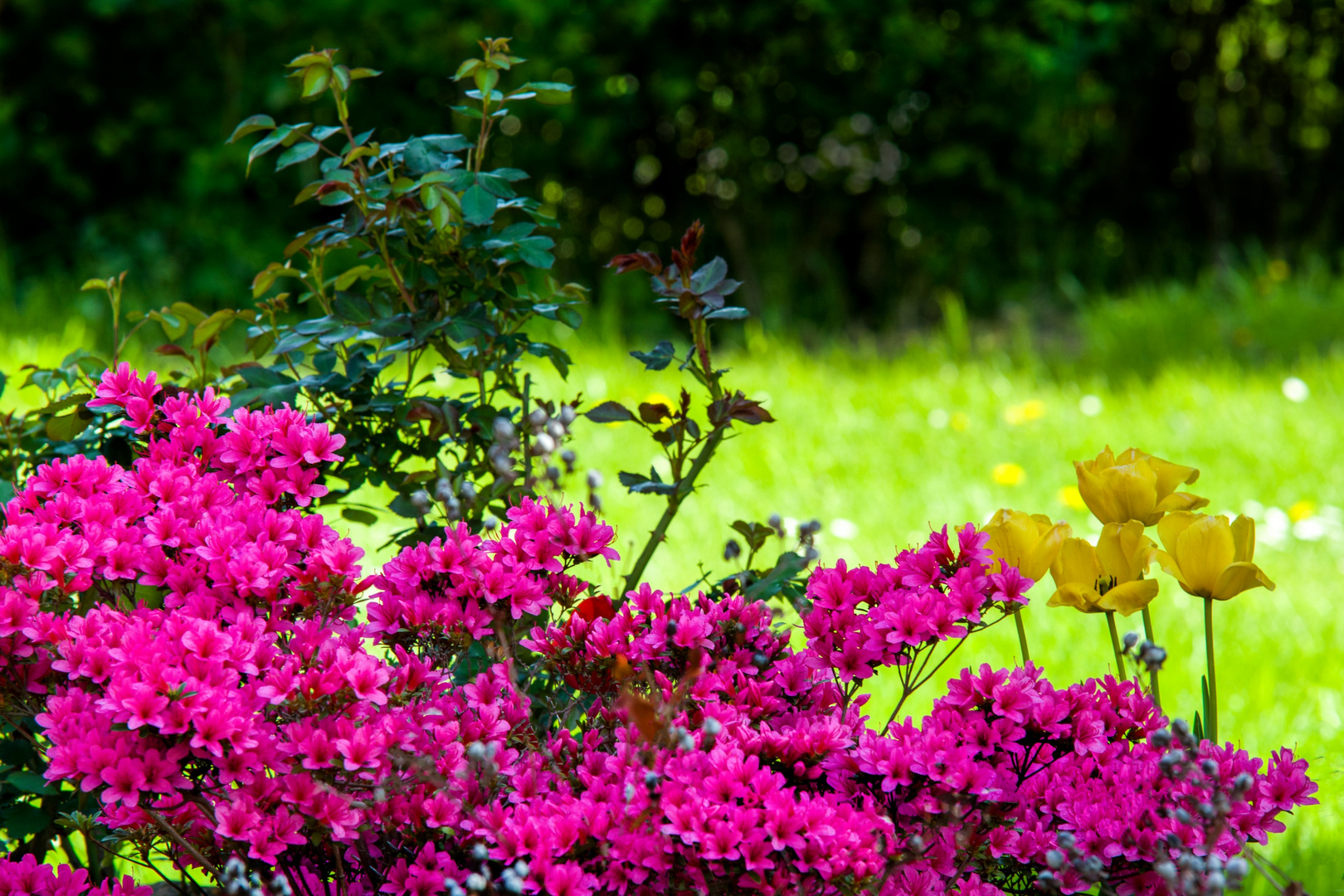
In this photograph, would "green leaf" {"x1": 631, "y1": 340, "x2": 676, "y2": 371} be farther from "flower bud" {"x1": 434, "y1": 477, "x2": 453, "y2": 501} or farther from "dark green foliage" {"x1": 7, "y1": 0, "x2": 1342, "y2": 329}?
"dark green foliage" {"x1": 7, "y1": 0, "x2": 1342, "y2": 329}

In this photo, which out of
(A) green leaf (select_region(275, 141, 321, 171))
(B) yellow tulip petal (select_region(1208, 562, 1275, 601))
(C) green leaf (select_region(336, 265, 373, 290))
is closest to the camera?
(B) yellow tulip petal (select_region(1208, 562, 1275, 601))

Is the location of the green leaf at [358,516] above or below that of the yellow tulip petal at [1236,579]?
below

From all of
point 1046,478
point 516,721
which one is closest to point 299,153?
point 516,721

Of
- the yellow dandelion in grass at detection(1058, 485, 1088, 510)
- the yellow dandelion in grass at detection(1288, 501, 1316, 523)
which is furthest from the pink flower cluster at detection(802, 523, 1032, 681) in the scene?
the yellow dandelion in grass at detection(1288, 501, 1316, 523)

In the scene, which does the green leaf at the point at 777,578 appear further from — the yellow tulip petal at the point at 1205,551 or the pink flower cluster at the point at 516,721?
the yellow tulip petal at the point at 1205,551

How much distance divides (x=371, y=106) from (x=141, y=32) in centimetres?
113

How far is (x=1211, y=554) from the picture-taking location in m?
1.28

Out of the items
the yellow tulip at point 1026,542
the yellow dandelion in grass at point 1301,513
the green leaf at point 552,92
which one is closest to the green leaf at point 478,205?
the green leaf at point 552,92

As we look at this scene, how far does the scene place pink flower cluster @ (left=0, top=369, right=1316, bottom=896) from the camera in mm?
1038

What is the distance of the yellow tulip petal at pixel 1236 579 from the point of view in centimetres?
126

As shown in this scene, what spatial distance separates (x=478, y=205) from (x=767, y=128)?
5.05 metres

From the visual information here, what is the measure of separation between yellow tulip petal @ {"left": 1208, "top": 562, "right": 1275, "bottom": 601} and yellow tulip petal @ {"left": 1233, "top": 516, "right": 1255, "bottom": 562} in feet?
0.08

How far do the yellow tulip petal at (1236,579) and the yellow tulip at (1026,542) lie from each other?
0.16 m

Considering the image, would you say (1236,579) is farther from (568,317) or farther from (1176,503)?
(568,317)
